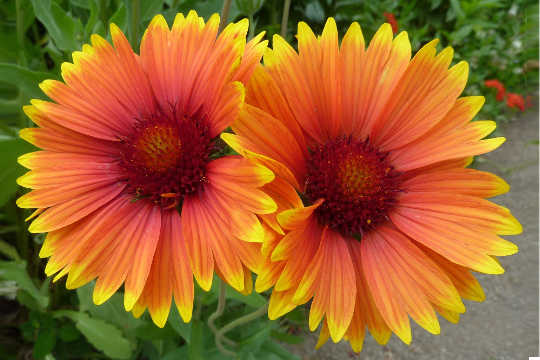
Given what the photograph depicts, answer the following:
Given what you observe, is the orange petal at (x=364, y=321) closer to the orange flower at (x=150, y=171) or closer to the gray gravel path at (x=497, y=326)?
the orange flower at (x=150, y=171)

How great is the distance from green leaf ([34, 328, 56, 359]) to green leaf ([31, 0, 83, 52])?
65 cm

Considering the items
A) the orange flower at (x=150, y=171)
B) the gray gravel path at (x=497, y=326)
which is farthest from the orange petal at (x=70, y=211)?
the gray gravel path at (x=497, y=326)

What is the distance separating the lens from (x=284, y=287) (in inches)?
19.5

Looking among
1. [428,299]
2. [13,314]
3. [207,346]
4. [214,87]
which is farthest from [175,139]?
[13,314]

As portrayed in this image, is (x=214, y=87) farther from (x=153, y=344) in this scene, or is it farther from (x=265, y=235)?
(x=153, y=344)

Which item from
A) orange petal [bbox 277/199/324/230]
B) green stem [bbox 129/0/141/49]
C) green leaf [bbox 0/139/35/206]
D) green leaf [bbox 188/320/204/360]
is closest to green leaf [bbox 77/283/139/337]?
green leaf [bbox 188/320/204/360]

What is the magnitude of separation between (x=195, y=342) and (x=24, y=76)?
60 centimetres

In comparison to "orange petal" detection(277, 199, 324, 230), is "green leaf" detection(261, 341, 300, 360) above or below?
below

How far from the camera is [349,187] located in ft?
2.21

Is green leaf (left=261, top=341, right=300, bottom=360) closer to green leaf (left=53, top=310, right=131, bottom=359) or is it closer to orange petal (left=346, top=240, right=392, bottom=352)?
green leaf (left=53, top=310, right=131, bottom=359)

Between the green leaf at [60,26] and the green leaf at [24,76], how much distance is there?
8 centimetres

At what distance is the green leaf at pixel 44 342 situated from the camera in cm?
101

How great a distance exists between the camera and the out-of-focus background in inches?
35.8

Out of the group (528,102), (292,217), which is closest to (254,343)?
(292,217)
